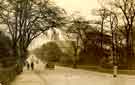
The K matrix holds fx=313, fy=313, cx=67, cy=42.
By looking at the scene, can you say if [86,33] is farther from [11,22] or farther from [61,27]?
[11,22]

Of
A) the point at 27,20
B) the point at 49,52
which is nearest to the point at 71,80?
the point at 27,20

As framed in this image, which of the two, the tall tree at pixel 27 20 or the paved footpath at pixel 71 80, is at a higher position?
the tall tree at pixel 27 20

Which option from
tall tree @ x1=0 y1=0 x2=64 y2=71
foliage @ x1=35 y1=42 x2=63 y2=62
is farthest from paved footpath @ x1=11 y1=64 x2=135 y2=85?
tall tree @ x1=0 y1=0 x2=64 y2=71

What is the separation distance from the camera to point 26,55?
A: 25.7 meters

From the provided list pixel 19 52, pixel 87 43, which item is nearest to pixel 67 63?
pixel 87 43

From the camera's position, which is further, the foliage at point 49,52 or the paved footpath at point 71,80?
the foliage at point 49,52

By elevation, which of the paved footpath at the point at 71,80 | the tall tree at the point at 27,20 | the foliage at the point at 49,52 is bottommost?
the paved footpath at the point at 71,80

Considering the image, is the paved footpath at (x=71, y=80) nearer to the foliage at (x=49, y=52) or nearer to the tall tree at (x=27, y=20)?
the foliage at (x=49, y=52)

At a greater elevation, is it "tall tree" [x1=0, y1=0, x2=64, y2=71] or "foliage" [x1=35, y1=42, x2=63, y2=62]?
"tall tree" [x1=0, y1=0, x2=64, y2=71]

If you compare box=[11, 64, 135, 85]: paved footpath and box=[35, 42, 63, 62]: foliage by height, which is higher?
box=[35, 42, 63, 62]: foliage

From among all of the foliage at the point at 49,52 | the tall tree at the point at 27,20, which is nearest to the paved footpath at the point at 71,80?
the foliage at the point at 49,52

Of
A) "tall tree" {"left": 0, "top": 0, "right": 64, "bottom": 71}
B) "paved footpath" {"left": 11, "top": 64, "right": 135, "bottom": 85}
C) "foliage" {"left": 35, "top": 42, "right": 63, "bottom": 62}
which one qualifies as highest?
"tall tree" {"left": 0, "top": 0, "right": 64, "bottom": 71}

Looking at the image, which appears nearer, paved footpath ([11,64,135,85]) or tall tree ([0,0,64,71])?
paved footpath ([11,64,135,85])

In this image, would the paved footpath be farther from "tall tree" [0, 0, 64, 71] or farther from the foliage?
"tall tree" [0, 0, 64, 71]
